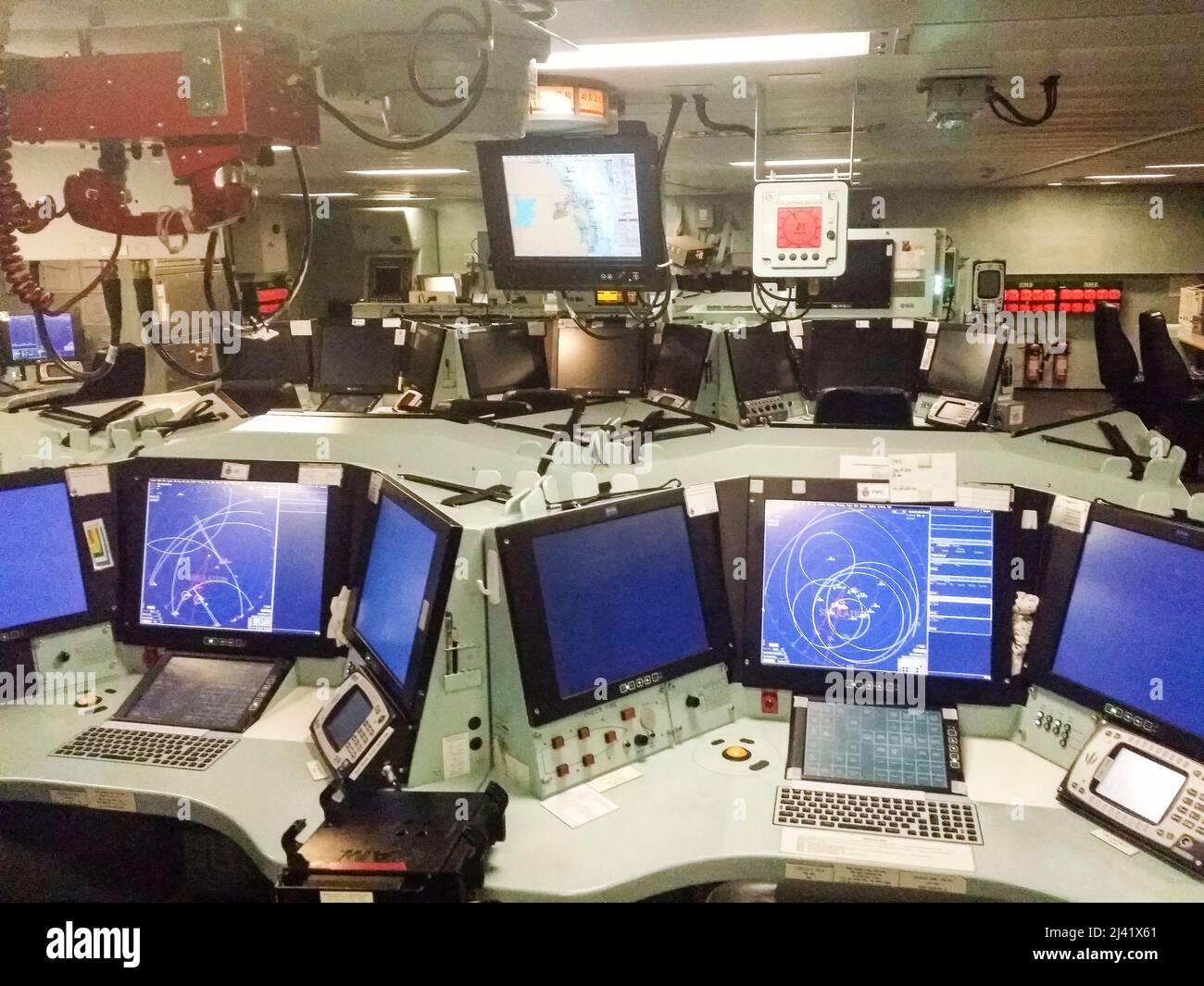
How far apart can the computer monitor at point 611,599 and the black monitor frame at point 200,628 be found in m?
0.54

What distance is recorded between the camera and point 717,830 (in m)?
Result: 1.52

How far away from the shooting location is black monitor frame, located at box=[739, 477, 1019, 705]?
1.73 m

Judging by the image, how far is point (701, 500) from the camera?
183 cm

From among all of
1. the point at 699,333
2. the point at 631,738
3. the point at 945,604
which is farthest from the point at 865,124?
the point at 631,738

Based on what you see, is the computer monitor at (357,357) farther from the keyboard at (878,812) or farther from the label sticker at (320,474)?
the keyboard at (878,812)

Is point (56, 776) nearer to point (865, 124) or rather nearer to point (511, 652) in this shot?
point (511, 652)

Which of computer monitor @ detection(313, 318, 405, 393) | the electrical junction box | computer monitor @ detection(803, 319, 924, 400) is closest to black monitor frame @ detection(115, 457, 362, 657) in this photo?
the electrical junction box

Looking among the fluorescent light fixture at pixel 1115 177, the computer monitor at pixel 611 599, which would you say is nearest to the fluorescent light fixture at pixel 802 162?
the fluorescent light fixture at pixel 1115 177

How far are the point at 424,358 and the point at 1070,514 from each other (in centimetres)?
415

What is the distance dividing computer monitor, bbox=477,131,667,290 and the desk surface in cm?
189

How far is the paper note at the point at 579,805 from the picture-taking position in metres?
1.55

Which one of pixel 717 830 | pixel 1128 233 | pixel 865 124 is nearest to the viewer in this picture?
pixel 717 830

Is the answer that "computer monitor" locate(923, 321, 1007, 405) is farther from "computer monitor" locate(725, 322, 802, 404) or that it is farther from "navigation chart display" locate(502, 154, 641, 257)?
"navigation chart display" locate(502, 154, 641, 257)
